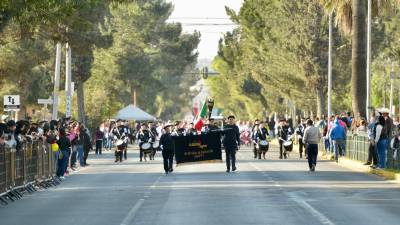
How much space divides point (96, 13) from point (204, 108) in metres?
6.65

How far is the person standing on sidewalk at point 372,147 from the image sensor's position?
1466 inches

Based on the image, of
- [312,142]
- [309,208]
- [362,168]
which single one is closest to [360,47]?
[362,168]

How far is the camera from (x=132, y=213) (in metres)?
21.5

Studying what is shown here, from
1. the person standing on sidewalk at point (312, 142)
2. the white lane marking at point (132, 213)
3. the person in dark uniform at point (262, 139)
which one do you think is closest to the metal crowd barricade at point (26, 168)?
the white lane marking at point (132, 213)

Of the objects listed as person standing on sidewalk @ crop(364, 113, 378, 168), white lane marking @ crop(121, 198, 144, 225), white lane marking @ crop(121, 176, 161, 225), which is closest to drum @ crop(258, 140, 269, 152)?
person standing on sidewalk @ crop(364, 113, 378, 168)

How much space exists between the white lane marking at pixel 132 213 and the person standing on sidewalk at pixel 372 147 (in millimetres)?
13967

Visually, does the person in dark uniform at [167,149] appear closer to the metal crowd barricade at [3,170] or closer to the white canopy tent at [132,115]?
the metal crowd barricade at [3,170]

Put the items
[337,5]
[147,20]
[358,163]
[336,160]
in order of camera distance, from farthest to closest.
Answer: [147,20] → [337,5] → [336,160] → [358,163]

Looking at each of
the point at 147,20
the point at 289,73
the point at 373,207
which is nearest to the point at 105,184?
the point at 373,207

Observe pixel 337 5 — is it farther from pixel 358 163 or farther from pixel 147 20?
pixel 147 20

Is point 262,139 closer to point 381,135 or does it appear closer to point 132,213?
point 381,135

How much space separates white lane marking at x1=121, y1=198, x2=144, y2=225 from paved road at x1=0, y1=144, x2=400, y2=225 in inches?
0.7

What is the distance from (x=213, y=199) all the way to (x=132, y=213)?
12.5ft

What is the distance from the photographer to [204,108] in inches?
2149
